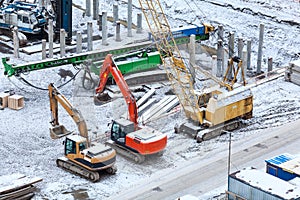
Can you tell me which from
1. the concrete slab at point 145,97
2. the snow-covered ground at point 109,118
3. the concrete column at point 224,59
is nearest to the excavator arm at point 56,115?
the snow-covered ground at point 109,118

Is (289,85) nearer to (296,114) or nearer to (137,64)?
(296,114)

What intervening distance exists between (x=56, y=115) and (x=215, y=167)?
7.32 m

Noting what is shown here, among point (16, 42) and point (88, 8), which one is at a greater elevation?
point (88, 8)

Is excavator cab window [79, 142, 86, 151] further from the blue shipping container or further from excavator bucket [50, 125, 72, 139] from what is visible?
the blue shipping container

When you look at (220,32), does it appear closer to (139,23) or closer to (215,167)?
(139,23)

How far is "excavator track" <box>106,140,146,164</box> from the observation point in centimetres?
3229

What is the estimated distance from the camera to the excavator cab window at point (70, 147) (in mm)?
31531

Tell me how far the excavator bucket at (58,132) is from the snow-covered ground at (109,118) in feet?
0.93

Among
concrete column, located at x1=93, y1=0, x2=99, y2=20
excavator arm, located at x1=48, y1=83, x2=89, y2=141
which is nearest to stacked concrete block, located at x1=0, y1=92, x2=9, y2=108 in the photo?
excavator arm, located at x1=48, y1=83, x2=89, y2=141

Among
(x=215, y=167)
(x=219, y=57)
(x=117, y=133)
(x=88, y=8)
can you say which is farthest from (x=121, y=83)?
(x=88, y=8)

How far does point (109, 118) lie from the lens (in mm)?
36531

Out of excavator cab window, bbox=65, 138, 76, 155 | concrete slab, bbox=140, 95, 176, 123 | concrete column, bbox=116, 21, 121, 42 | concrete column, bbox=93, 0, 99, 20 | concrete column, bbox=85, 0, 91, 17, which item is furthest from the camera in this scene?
concrete column, bbox=85, 0, 91, 17

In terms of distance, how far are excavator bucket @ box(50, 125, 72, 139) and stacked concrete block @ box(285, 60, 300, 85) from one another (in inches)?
495

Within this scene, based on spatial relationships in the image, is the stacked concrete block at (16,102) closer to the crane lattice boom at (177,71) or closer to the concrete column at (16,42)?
the concrete column at (16,42)
